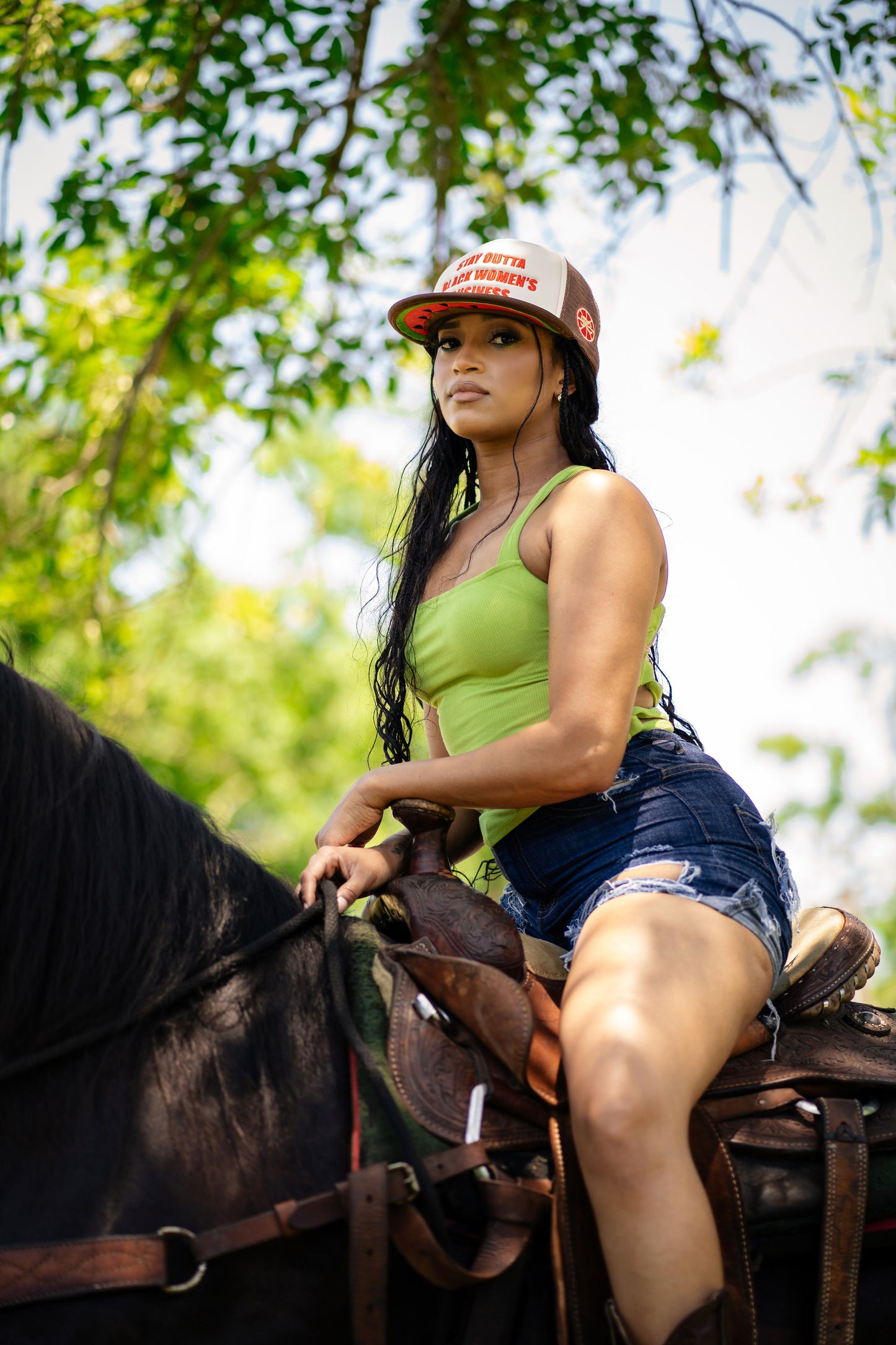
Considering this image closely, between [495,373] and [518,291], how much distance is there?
170mm

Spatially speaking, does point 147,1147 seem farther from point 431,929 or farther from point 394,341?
point 394,341

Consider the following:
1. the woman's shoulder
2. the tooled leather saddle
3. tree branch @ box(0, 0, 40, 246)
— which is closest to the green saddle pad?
the tooled leather saddle

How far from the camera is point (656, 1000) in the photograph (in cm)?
164

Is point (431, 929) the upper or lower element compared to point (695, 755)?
lower

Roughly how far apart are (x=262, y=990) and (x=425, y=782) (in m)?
0.48

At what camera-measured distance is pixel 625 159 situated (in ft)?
17.6

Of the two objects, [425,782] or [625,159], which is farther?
[625,159]

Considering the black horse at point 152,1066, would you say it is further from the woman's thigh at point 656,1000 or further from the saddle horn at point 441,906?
the woman's thigh at point 656,1000

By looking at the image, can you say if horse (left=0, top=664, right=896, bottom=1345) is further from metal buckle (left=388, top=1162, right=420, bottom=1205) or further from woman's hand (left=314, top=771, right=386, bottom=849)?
woman's hand (left=314, top=771, right=386, bottom=849)

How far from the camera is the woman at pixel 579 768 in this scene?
158 cm

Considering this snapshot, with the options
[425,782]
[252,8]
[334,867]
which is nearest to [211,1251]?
[334,867]

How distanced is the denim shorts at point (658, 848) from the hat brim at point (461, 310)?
870 millimetres

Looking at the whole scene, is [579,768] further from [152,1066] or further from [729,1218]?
[152,1066]

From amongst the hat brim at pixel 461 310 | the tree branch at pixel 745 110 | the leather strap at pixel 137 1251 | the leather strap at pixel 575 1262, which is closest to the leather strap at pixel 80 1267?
the leather strap at pixel 137 1251
